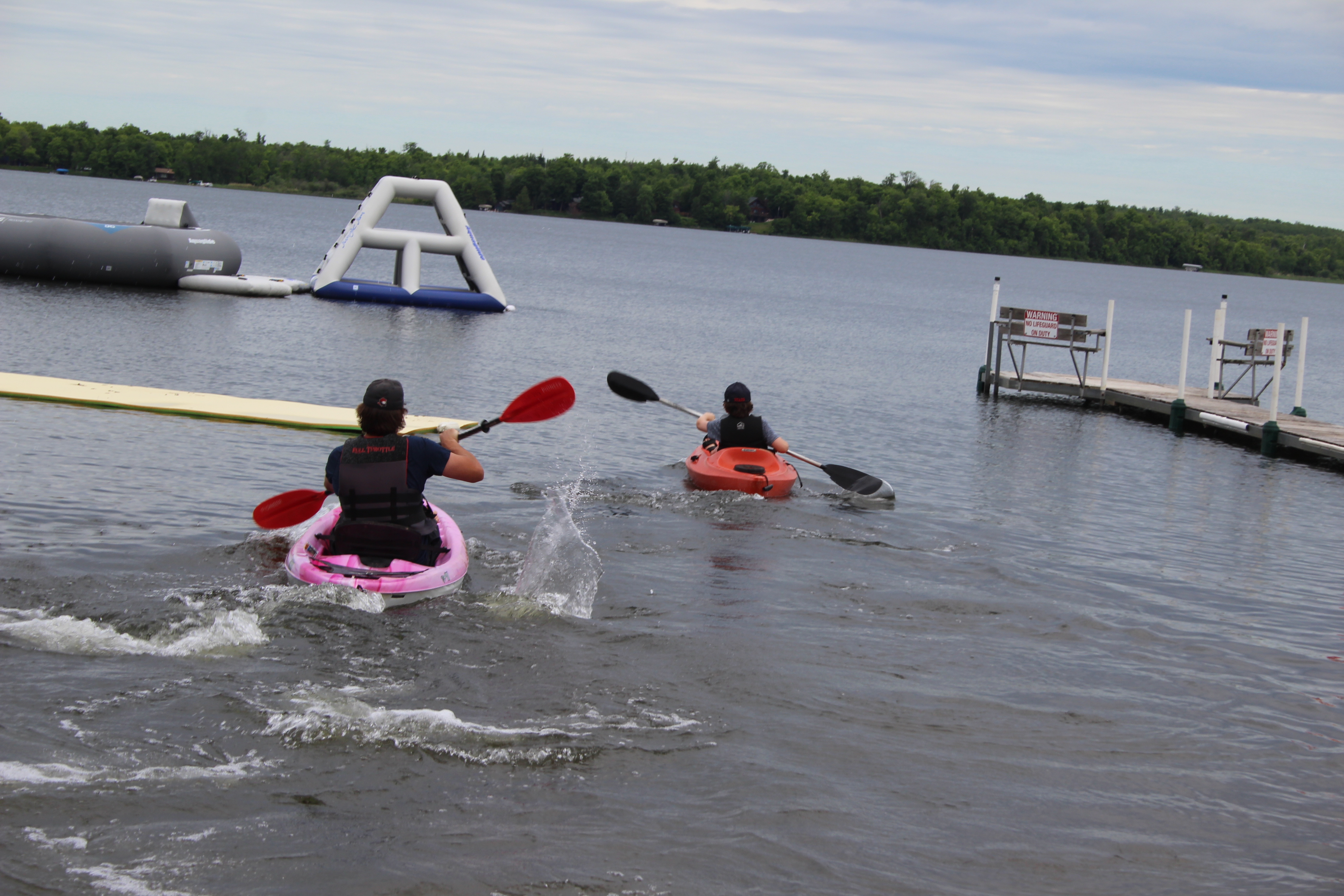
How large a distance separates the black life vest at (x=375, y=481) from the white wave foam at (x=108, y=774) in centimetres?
242

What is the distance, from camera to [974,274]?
123375 mm

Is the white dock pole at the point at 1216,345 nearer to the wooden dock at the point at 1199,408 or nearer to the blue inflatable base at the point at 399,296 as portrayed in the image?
the wooden dock at the point at 1199,408

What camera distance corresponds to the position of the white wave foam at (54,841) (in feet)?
15.5

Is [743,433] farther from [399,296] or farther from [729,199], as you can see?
[729,199]

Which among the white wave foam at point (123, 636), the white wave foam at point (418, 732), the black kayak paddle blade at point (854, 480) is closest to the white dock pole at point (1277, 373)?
the black kayak paddle blade at point (854, 480)

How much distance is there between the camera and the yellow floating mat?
14875 millimetres

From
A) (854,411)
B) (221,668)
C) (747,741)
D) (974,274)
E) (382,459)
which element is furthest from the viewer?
(974,274)

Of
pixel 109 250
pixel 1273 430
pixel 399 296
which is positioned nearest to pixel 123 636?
pixel 1273 430

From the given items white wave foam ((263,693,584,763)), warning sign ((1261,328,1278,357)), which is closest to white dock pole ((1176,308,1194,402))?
warning sign ((1261,328,1278,357))

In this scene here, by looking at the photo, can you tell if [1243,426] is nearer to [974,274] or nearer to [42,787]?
[42,787]

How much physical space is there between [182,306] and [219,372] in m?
11.5

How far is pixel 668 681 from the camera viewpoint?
23.7 ft

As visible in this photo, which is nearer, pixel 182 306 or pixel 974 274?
pixel 182 306

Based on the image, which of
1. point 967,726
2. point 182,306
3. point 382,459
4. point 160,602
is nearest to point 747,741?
point 967,726
